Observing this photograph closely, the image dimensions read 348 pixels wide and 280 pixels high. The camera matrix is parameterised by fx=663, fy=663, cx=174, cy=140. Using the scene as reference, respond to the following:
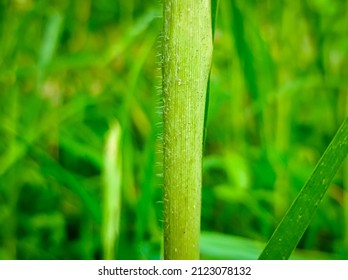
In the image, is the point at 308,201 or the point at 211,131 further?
the point at 211,131

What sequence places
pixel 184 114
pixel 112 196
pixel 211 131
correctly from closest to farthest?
pixel 184 114
pixel 112 196
pixel 211 131

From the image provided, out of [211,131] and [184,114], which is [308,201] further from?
[211,131]

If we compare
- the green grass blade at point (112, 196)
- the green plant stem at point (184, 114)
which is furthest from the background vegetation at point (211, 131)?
the green plant stem at point (184, 114)

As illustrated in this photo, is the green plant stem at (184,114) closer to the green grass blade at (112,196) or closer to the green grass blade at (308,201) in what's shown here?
the green grass blade at (308,201)

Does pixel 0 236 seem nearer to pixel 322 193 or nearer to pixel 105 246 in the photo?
pixel 105 246

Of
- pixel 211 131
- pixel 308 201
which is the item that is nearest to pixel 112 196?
pixel 308 201

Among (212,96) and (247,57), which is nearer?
(247,57)

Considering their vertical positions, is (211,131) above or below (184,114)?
below
